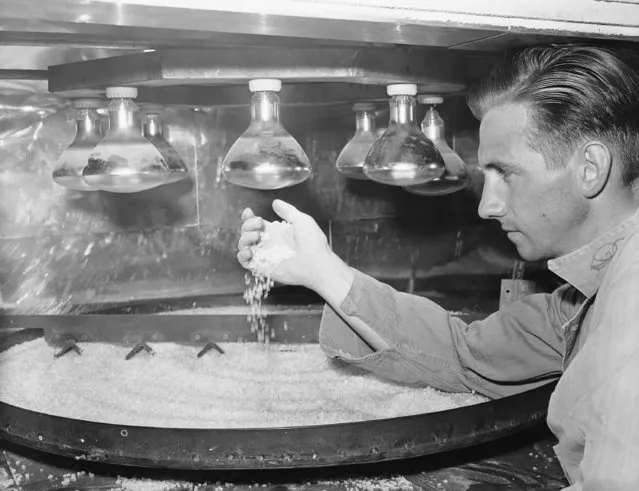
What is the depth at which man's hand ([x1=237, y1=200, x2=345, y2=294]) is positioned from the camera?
1588 millimetres

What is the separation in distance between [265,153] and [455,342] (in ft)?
2.13

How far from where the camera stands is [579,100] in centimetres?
125

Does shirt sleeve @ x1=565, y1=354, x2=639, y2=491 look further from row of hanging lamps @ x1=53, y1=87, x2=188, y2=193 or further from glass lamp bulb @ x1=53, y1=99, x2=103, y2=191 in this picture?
glass lamp bulb @ x1=53, y1=99, x2=103, y2=191

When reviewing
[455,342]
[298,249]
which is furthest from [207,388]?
[455,342]

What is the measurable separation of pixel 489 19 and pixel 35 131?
79.6 inches

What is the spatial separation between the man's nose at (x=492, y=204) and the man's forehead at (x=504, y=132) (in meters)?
0.05

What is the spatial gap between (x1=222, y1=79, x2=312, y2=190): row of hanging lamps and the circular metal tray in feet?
1.55

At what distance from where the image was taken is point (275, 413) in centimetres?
169

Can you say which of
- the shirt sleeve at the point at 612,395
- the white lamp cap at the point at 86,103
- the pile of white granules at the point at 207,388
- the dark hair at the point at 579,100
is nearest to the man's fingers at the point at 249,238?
the pile of white granules at the point at 207,388

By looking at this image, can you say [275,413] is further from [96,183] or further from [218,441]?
[96,183]

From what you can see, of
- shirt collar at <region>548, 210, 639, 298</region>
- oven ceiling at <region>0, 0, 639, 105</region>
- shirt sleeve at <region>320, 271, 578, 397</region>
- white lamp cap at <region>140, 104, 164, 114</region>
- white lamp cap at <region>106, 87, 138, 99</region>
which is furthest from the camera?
white lamp cap at <region>140, 104, 164, 114</region>

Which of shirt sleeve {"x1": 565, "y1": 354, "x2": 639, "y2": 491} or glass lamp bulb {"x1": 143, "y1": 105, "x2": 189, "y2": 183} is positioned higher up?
glass lamp bulb {"x1": 143, "y1": 105, "x2": 189, "y2": 183}

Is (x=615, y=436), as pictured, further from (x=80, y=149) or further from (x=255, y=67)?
(x=80, y=149)

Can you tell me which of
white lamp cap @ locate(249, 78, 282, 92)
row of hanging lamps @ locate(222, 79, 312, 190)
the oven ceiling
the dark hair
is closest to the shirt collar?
the dark hair
